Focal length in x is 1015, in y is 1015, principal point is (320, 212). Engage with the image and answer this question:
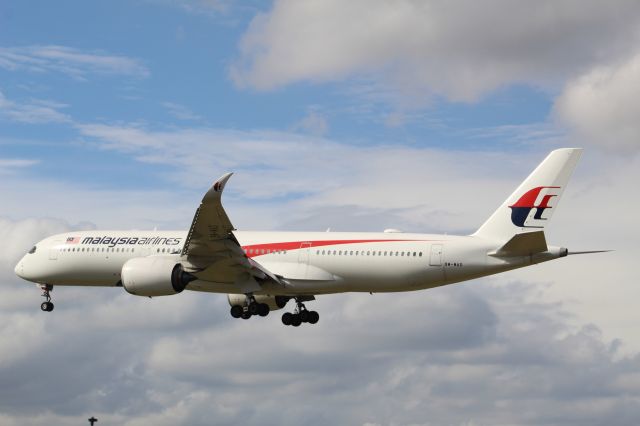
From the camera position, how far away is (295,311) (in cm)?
5888

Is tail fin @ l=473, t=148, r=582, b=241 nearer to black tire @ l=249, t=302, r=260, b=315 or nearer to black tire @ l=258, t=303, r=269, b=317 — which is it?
black tire @ l=258, t=303, r=269, b=317

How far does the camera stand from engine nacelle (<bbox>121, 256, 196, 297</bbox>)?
50094 mm

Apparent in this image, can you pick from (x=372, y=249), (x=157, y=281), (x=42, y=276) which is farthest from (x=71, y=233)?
(x=372, y=249)

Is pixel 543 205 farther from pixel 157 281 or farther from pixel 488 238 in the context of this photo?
pixel 157 281

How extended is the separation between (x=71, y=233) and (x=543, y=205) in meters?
27.1

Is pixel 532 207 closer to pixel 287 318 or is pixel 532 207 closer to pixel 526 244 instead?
pixel 526 244

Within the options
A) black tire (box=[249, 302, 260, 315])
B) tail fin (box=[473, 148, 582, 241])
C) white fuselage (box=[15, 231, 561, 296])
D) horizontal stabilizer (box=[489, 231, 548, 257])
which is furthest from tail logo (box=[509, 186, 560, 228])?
black tire (box=[249, 302, 260, 315])

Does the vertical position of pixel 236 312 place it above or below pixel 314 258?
below

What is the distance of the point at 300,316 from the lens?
5859 centimetres

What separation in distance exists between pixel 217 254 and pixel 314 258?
16.6ft

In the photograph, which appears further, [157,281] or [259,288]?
[259,288]

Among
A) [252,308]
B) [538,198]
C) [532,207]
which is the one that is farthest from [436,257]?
[252,308]

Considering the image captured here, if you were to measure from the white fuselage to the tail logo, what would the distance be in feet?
6.13

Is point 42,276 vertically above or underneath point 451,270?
above
